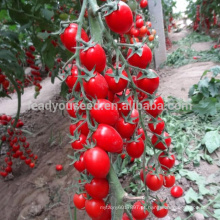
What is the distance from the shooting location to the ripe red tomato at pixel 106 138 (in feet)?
1.43

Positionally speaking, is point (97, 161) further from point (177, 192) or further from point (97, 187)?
point (177, 192)

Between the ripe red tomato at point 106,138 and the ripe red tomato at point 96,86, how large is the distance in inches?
2.8

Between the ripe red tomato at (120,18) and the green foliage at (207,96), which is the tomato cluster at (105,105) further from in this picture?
the green foliage at (207,96)

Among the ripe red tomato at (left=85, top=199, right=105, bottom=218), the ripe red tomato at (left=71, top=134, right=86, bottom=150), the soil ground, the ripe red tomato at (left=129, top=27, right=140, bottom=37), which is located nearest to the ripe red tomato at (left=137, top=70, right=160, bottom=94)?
the ripe red tomato at (left=71, top=134, right=86, bottom=150)

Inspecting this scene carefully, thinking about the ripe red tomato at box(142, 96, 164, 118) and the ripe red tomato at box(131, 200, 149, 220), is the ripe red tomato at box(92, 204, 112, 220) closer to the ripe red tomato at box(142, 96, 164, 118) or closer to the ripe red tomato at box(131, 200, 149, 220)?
the ripe red tomato at box(131, 200, 149, 220)

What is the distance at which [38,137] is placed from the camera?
2.30 meters

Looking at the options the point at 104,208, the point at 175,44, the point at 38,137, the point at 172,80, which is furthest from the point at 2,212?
the point at 175,44

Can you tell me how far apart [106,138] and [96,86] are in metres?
0.12

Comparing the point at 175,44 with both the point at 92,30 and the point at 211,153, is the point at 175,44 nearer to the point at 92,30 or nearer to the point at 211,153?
the point at 211,153

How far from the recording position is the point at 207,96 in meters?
1.92

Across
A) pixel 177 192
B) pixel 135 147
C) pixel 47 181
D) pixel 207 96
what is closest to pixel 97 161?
pixel 135 147

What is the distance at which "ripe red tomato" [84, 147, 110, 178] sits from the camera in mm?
428

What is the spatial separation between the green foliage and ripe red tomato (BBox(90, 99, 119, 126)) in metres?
1.57

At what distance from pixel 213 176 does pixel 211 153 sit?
222 mm
